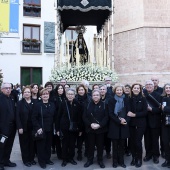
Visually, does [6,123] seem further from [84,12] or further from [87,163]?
[84,12]

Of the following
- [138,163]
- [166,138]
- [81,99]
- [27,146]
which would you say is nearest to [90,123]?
[81,99]

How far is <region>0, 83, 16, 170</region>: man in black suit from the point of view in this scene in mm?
5238

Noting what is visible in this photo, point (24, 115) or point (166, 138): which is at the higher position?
point (24, 115)

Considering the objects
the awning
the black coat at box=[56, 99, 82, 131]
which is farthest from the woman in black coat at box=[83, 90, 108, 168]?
the awning

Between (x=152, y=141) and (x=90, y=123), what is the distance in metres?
1.50

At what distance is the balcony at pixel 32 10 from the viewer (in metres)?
21.1

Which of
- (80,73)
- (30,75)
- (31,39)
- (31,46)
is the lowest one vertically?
(80,73)

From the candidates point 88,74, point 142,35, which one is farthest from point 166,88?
point 142,35

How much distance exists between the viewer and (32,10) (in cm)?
2120

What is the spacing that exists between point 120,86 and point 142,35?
1208 centimetres

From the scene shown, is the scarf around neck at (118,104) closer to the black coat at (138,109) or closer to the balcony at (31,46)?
the black coat at (138,109)

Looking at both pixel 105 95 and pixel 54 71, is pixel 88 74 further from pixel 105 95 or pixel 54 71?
pixel 105 95

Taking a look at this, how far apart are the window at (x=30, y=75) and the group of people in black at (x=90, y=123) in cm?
1563

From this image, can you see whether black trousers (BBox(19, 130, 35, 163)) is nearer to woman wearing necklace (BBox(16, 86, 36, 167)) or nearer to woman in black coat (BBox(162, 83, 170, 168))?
woman wearing necklace (BBox(16, 86, 36, 167))
